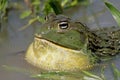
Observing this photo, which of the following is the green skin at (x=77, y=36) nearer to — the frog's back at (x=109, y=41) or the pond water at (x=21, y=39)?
the frog's back at (x=109, y=41)

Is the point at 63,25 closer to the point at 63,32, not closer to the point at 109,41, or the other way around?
the point at 63,32

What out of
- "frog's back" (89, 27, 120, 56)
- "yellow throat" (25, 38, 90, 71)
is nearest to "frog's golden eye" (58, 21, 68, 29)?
"yellow throat" (25, 38, 90, 71)

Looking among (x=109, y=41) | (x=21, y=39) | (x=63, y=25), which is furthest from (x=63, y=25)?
(x=21, y=39)

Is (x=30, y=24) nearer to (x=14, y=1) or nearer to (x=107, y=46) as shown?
(x=14, y=1)

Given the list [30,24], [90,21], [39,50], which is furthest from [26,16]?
[39,50]

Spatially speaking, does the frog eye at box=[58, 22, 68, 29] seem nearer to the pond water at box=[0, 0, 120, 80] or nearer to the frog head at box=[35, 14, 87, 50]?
the frog head at box=[35, 14, 87, 50]
